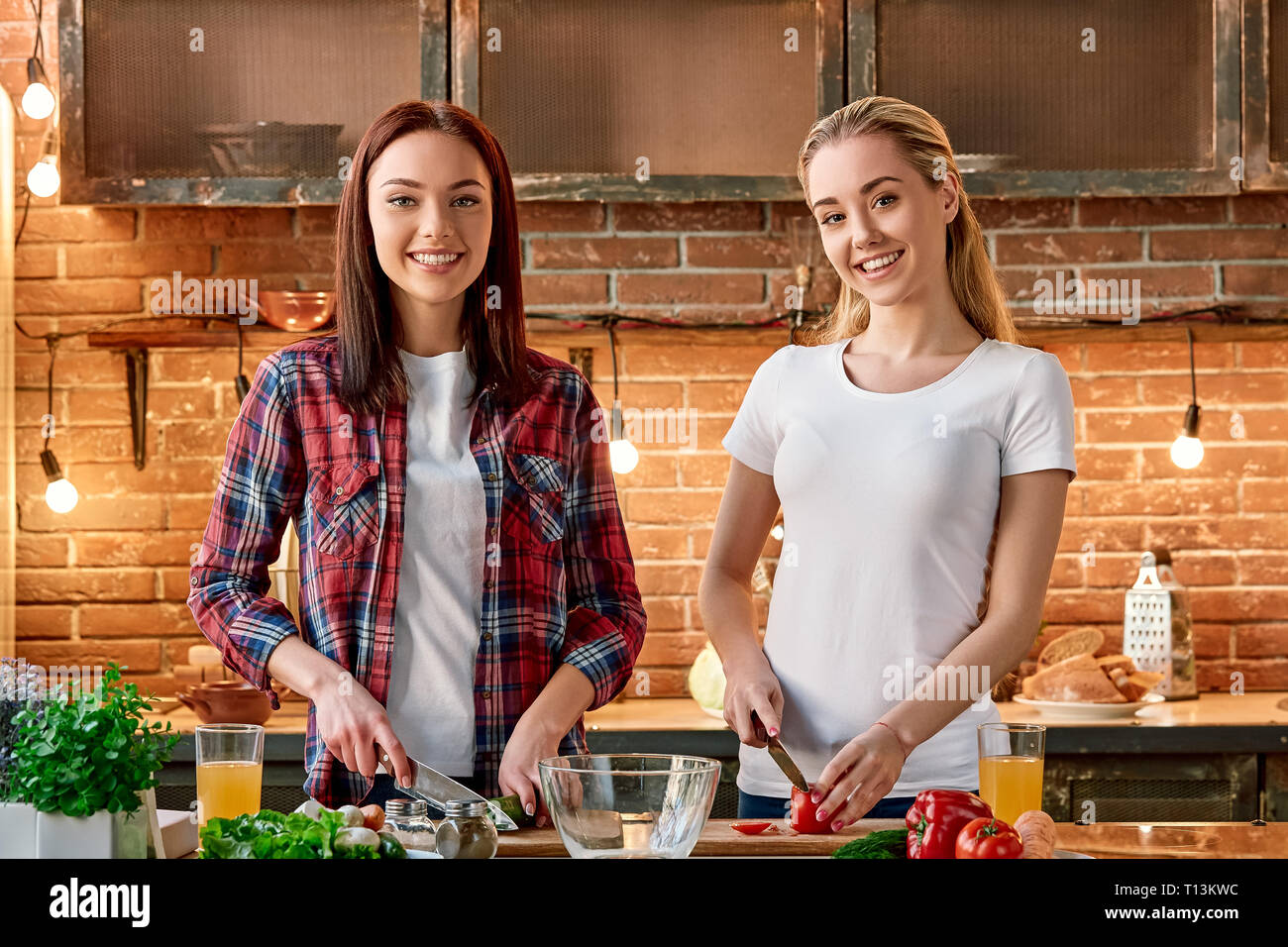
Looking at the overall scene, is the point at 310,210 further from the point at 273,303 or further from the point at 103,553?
the point at 103,553

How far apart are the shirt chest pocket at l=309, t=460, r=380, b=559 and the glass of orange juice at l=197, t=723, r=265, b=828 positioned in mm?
222

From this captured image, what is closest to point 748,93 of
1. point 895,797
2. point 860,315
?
point 860,315

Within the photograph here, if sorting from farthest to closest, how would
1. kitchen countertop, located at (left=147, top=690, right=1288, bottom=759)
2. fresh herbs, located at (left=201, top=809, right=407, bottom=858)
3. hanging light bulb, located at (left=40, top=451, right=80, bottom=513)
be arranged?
hanging light bulb, located at (left=40, top=451, right=80, bottom=513)
kitchen countertop, located at (left=147, top=690, right=1288, bottom=759)
fresh herbs, located at (left=201, top=809, right=407, bottom=858)

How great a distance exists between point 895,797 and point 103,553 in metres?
1.95

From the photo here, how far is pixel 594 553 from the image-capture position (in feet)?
4.78

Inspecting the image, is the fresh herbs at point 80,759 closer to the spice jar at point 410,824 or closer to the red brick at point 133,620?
the spice jar at point 410,824

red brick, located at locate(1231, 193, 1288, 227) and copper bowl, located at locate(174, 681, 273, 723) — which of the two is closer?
copper bowl, located at locate(174, 681, 273, 723)

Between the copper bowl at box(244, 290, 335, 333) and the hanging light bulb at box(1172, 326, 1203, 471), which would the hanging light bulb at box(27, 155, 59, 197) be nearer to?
the copper bowl at box(244, 290, 335, 333)

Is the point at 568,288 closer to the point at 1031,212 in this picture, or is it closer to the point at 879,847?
the point at 1031,212

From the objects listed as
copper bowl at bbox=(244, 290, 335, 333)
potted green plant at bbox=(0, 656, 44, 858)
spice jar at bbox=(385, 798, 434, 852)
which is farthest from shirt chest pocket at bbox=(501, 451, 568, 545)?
copper bowl at bbox=(244, 290, 335, 333)

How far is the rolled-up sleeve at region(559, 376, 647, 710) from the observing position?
1435 millimetres

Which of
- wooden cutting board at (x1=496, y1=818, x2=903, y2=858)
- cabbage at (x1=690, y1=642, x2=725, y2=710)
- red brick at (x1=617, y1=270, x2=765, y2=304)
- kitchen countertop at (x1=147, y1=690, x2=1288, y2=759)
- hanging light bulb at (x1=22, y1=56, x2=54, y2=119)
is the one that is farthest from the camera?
red brick at (x1=617, y1=270, x2=765, y2=304)

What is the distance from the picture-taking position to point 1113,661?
7.65 feet

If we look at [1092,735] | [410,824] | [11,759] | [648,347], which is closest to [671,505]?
[648,347]
